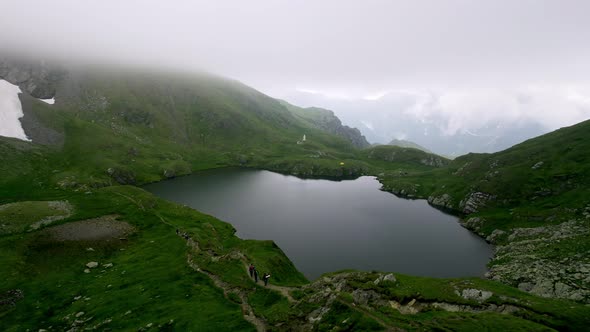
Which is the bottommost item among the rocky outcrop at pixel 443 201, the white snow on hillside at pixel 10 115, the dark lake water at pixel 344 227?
the white snow on hillside at pixel 10 115

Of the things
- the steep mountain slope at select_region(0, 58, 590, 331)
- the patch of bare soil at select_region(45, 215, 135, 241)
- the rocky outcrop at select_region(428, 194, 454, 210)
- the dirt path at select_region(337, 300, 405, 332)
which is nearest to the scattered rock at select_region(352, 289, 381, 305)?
the steep mountain slope at select_region(0, 58, 590, 331)

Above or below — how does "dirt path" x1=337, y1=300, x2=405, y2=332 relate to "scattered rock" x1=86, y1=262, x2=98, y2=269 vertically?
above

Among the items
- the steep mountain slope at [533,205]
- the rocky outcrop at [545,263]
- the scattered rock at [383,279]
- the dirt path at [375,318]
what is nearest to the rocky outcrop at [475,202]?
the steep mountain slope at [533,205]

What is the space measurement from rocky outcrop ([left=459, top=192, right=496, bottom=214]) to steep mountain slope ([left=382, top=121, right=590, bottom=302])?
37 cm

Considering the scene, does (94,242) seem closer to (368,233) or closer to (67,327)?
(67,327)

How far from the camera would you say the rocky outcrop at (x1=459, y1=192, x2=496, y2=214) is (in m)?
129

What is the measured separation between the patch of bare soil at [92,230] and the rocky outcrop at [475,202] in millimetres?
132292

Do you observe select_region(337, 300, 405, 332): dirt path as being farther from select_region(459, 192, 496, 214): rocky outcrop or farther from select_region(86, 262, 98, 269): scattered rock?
select_region(459, 192, 496, 214): rocky outcrop

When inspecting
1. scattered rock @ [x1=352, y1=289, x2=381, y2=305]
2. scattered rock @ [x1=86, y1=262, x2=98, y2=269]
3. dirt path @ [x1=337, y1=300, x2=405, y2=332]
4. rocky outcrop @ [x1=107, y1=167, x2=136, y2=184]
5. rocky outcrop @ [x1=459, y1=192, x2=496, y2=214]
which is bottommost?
rocky outcrop @ [x1=107, y1=167, x2=136, y2=184]

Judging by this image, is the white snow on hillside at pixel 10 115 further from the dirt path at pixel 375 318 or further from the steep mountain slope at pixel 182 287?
the dirt path at pixel 375 318

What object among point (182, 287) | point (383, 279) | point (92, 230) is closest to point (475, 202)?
point (383, 279)

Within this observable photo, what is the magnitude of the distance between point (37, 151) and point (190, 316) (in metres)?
182

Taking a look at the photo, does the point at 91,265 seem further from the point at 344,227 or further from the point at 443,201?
the point at 443,201

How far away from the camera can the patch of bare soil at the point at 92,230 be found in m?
72.1
